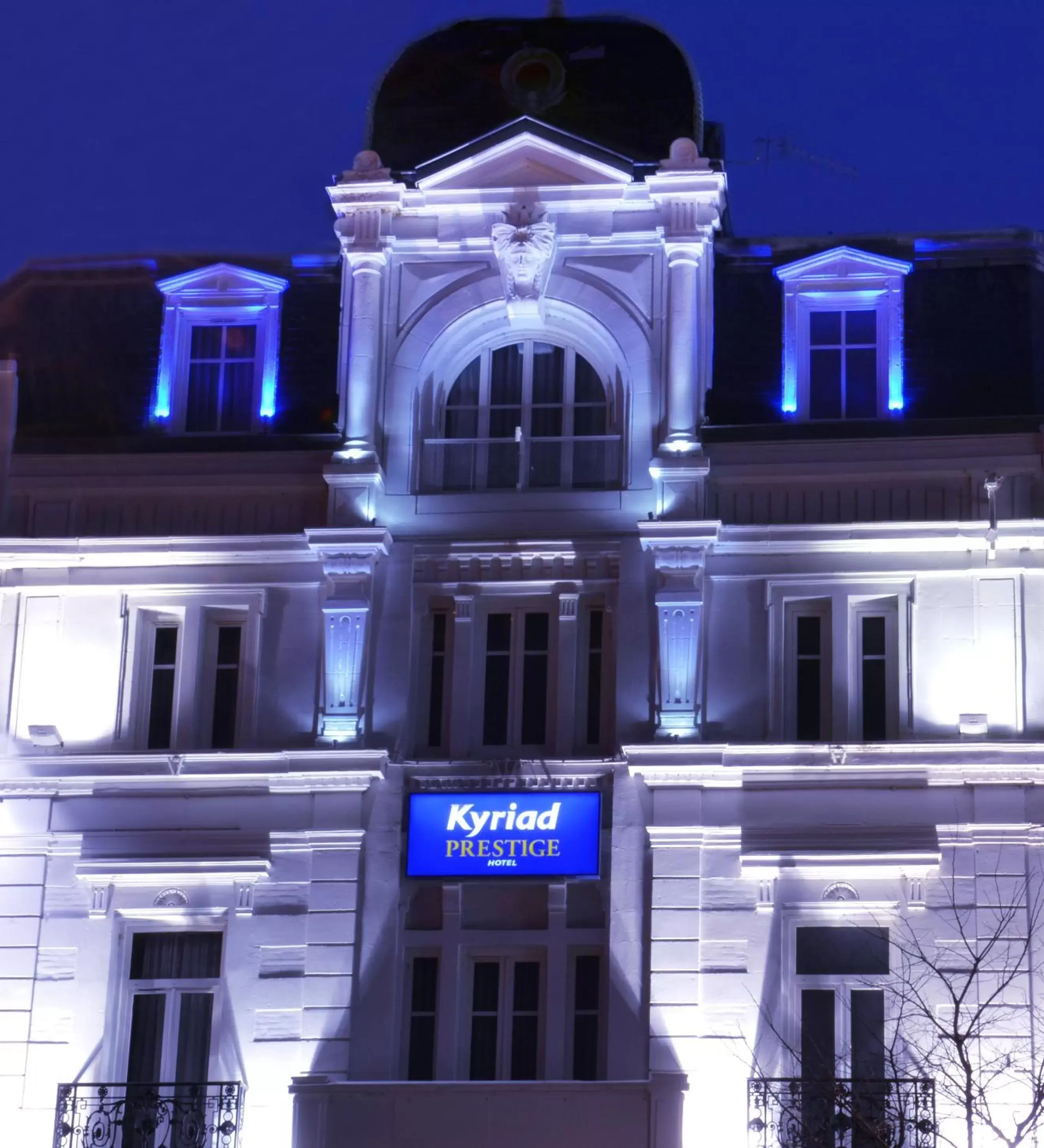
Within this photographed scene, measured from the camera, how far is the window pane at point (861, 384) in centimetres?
3591

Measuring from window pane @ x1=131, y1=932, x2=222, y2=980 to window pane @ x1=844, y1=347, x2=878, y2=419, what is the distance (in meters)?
10.5

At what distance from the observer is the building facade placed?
33156mm

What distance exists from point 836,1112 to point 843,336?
10.3m

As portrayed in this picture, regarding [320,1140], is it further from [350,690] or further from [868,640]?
[868,640]

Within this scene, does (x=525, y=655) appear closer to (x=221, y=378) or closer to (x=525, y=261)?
(x=525, y=261)

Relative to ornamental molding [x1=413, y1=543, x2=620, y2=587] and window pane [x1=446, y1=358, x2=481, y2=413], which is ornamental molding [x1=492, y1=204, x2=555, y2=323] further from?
ornamental molding [x1=413, y1=543, x2=620, y2=587]

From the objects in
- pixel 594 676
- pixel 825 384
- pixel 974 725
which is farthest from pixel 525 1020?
pixel 825 384

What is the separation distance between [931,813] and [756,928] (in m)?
2.51

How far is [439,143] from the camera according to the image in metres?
37.5

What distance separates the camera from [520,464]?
118 feet

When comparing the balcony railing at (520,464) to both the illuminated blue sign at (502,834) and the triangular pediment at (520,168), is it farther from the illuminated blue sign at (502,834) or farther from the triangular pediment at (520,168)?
the illuminated blue sign at (502,834)

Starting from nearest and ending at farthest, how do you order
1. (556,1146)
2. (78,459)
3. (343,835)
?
(556,1146) → (343,835) → (78,459)

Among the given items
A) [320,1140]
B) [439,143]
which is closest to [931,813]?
[320,1140]

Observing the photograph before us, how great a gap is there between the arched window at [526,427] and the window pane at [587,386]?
0.01 meters
